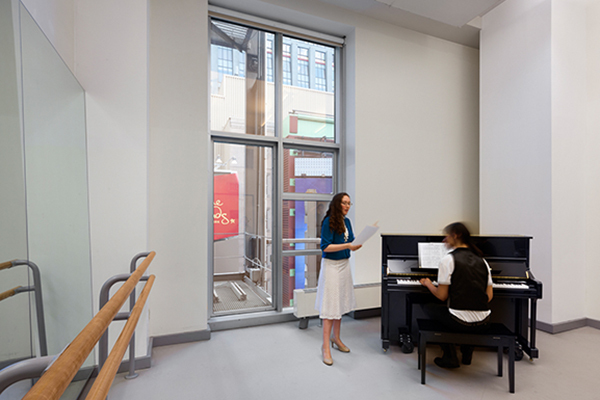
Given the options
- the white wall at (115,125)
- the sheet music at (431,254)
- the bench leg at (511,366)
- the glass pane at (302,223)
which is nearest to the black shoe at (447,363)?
the bench leg at (511,366)

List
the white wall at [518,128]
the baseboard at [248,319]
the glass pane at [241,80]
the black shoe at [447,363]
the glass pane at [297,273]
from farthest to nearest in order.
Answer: the glass pane at [297,273] → the glass pane at [241,80] → the white wall at [518,128] → the baseboard at [248,319] → the black shoe at [447,363]

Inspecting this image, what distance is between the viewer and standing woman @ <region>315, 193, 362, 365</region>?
2.81 m

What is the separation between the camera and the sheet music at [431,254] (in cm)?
296

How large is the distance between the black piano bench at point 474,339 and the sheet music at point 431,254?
631mm

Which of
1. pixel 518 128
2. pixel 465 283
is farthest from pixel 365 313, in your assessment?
pixel 518 128

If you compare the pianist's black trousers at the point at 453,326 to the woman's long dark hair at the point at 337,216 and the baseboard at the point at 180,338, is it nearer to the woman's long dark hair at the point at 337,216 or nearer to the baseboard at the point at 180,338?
the woman's long dark hair at the point at 337,216

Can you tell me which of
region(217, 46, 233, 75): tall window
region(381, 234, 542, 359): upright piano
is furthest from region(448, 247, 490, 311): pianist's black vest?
region(217, 46, 233, 75): tall window

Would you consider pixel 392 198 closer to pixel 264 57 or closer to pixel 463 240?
pixel 463 240

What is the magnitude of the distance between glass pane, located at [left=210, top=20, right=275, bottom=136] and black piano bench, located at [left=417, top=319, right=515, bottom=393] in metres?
2.84

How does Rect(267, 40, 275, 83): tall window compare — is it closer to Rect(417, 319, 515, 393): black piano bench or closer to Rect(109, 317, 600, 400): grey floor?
Rect(109, 317, 600, 400): grey floor

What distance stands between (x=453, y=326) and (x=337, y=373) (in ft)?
3.33

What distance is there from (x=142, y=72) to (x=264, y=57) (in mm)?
1806

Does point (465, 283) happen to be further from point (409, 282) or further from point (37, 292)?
point (37, 292)

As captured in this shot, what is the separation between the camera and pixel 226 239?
3805mm
